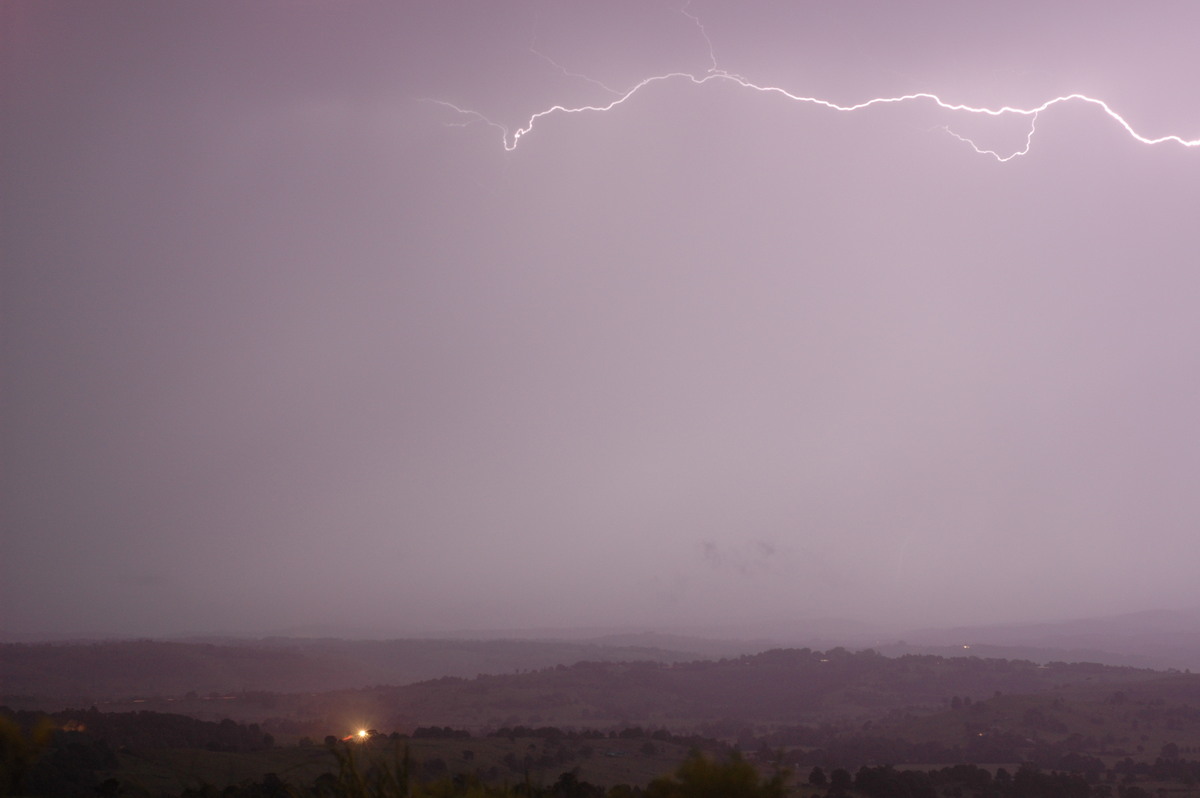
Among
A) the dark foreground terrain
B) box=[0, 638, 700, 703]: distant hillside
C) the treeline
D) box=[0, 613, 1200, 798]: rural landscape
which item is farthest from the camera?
box=[0, 638, 700, 703]: distant hillside

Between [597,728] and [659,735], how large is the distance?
19.7 meters

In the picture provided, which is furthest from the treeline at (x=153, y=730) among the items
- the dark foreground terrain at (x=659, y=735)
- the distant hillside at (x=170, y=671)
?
the distant hillside at (x=170, y=671)

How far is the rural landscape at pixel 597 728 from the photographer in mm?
23750

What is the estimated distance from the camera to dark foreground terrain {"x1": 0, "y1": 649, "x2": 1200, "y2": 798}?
22766mm

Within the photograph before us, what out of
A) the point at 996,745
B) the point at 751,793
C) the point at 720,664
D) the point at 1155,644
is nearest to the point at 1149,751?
the point at 996,745

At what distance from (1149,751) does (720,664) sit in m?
51.7

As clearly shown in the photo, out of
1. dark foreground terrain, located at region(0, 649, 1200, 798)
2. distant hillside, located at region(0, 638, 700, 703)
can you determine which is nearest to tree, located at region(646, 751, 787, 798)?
dark foreground terrain, located at region(0, 649, 1200, 798)

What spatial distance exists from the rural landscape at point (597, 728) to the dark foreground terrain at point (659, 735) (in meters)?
0.13

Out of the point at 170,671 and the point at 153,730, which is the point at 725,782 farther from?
the point at 170,671

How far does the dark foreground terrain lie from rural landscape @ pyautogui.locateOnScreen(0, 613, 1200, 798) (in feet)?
0.43

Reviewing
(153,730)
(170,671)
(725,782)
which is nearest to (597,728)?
(153,730)

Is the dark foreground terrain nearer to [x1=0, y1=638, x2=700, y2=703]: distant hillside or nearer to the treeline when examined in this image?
the treeline

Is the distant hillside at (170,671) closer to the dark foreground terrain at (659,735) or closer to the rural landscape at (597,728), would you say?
the rural landscape at (597,728)

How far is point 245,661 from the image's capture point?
9175cm
